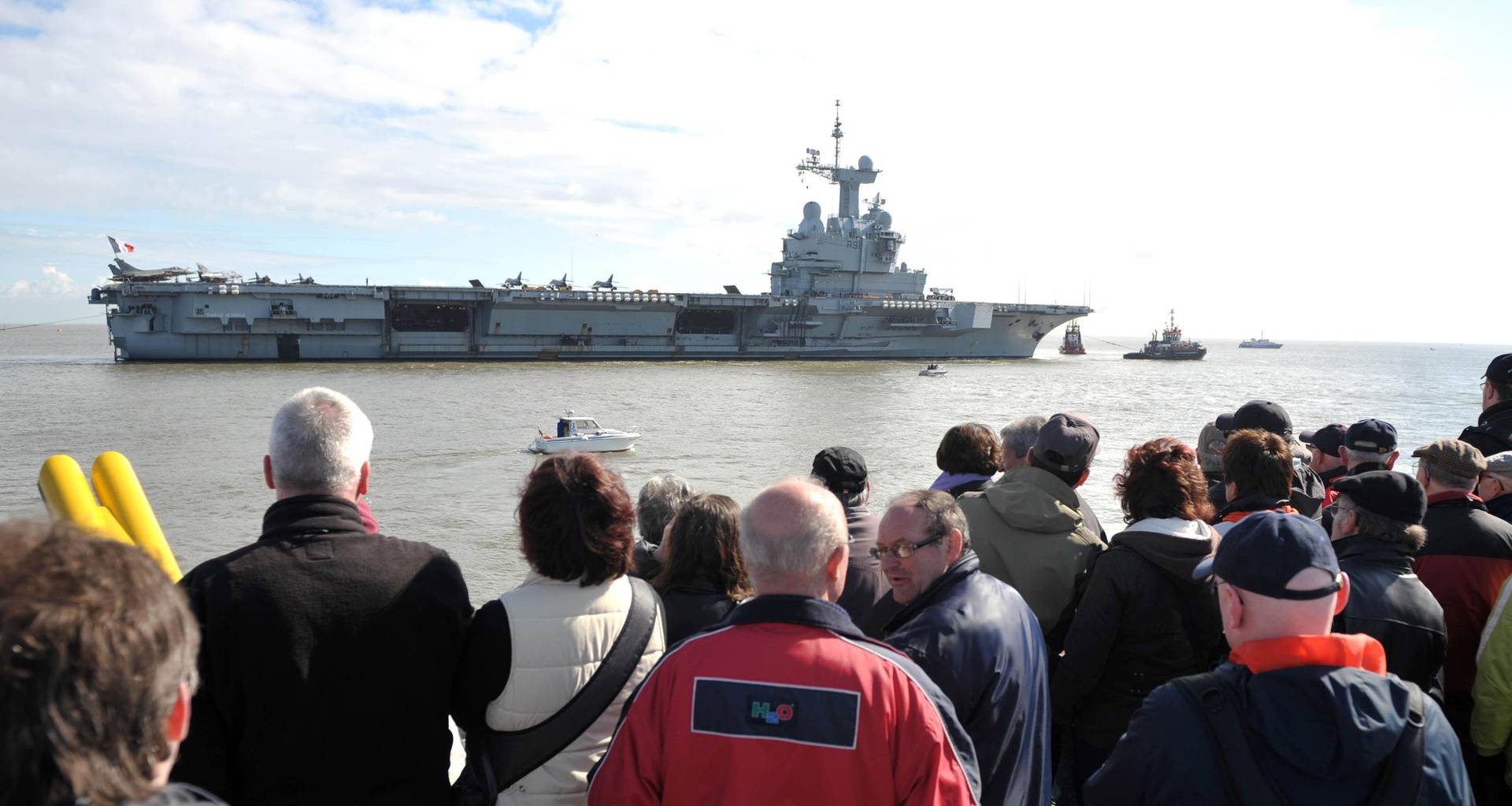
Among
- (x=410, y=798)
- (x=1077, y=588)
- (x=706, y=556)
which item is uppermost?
(x=706, y=556)

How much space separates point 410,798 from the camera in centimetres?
224

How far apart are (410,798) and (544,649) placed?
47 cm

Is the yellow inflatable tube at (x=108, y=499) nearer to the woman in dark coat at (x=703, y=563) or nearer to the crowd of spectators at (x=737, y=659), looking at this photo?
the crowd of spectators at (x=737, y=659)

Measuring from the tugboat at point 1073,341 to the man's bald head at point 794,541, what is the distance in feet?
247

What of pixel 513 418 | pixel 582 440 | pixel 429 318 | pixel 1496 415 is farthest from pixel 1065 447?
pixel 429 318

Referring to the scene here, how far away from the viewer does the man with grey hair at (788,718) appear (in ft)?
5.86

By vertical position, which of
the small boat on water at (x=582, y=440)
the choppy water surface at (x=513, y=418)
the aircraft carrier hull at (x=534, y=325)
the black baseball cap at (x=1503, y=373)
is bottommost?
the choppy water surface at (x=513, y=418)

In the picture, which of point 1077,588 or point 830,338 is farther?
point 830,338

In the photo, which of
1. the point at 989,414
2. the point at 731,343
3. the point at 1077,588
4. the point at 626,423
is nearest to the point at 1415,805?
the point at 1077,588

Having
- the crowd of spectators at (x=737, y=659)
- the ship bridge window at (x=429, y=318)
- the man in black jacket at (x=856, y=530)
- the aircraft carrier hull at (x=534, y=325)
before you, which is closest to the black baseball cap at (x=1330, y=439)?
the crowd of spectators at (x=737, y=659)

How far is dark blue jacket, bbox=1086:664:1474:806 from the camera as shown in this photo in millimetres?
1708

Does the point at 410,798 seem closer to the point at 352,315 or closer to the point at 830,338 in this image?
the point at 352,315

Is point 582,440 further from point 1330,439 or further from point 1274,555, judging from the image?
Result: point 1274,555

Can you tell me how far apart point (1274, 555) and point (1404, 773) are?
43 cm
